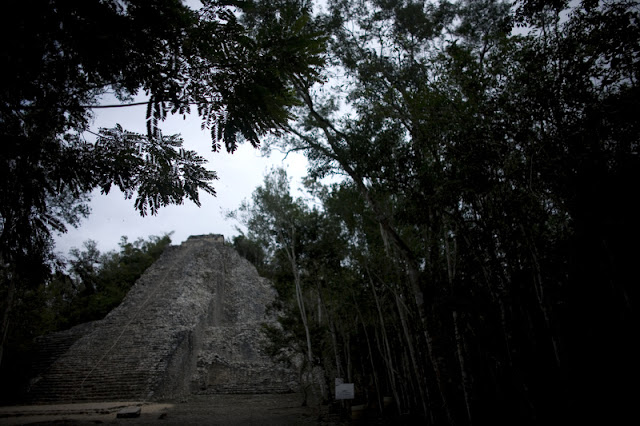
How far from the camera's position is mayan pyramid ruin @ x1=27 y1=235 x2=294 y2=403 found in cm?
1417

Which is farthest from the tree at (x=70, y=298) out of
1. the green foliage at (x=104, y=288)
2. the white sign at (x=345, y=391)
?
the white sign at (x=345, y=391)

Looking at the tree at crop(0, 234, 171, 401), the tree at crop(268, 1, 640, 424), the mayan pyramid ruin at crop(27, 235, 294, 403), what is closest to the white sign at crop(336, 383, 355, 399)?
the tree at crop(268, 1, 640, 424)

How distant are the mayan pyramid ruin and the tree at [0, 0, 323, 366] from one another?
521 inches

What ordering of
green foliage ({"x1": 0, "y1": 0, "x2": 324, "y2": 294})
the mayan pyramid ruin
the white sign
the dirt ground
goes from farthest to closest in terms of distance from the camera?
1. the mayan pyramid ruin
2. the dirt ground
3. the white sign
4. green foliage ({"x1": 0, "y1": 0, "x2": 324, "y2": 294})

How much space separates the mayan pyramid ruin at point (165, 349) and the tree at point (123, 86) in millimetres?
13234

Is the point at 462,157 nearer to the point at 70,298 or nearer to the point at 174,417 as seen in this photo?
the point at 174,417

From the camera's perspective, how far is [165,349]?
1647 centimetres

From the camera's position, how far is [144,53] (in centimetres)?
246

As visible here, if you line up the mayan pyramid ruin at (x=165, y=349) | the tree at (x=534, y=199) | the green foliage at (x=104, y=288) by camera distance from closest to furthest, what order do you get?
Result: the tree at (x=534, y=199), the mayan pyramid ruin at (x=165, y=349), the green foliage at (x=104, y=288)

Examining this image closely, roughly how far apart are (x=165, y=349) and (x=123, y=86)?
1637 cm

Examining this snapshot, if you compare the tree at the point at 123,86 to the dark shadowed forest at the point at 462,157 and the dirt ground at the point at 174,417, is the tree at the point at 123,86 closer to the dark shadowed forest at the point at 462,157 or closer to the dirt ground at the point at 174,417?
the dark shadowed forest at the point at 462,157

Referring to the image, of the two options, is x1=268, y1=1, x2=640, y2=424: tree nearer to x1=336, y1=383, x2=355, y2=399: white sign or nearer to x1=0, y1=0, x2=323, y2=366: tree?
x1=0, y1=0, x2=323, y2=366: tree

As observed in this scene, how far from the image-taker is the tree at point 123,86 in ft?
6.73

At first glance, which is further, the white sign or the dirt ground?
the dirt ground
